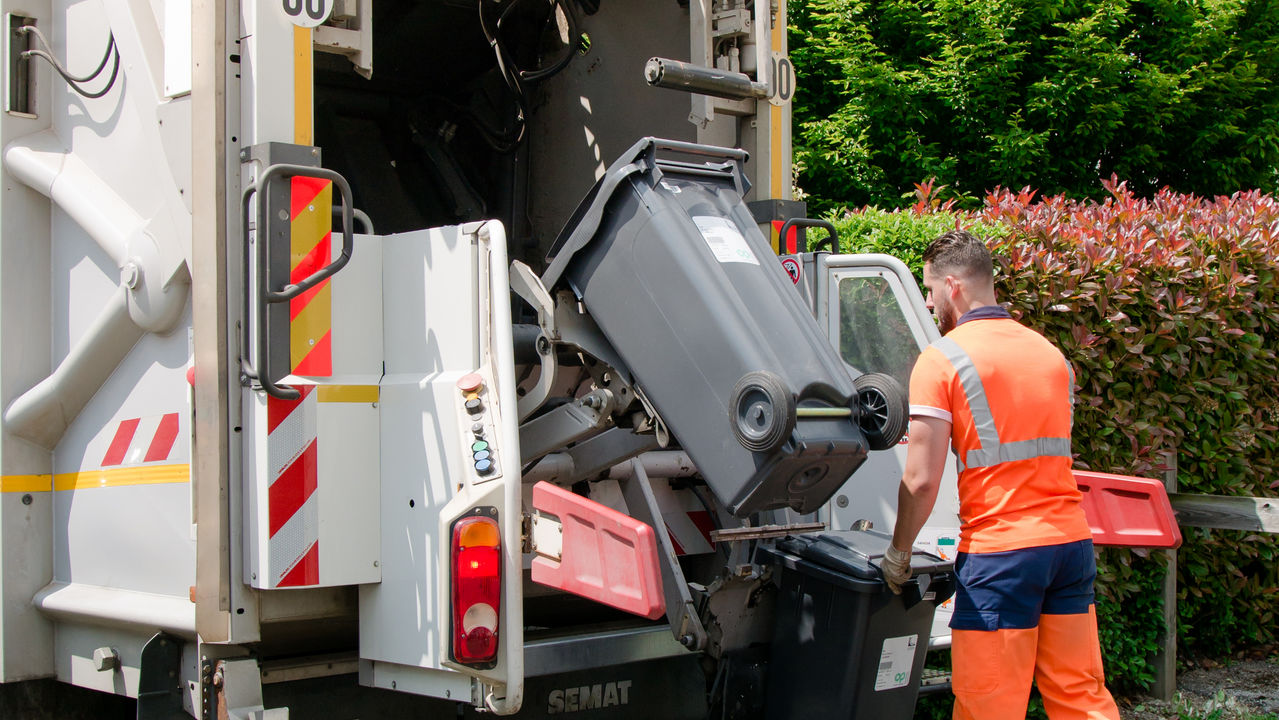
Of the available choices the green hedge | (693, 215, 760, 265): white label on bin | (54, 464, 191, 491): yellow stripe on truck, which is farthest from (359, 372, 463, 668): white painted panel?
the green hedge

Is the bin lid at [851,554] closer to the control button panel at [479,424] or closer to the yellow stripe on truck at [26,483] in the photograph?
the control button panel at [479,424]

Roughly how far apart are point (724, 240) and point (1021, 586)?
46.0 inches

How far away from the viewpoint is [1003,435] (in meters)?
3.28

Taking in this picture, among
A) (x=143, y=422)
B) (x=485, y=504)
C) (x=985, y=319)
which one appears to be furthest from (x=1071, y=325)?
(x=143, y=422)

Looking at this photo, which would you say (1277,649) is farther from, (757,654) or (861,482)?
(757,654)

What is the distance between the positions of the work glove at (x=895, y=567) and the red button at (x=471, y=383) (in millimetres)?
1155

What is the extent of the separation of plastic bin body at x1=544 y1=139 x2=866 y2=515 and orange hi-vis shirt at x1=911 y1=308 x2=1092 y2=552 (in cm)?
49

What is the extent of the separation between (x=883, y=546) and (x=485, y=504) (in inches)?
47.5

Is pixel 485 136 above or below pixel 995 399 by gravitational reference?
above

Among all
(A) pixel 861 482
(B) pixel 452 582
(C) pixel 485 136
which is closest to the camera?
(B) pixel 452 582

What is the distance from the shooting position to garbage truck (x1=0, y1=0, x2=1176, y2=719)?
2830 mm

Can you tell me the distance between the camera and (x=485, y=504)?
276cm

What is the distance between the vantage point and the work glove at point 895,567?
3213mm

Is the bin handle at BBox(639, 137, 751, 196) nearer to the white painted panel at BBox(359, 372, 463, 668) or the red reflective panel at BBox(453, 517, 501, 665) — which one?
the white painted panel at BBox(359, 372, 463, 668)
